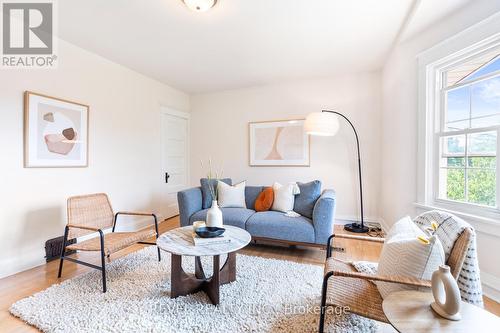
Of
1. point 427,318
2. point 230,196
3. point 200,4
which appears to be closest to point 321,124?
point 230,196

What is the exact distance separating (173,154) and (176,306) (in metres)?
3.26

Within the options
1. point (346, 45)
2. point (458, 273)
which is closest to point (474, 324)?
point (458, 273)

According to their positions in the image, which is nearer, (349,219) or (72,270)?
(72,270)

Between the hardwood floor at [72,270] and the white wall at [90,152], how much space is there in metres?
0.23

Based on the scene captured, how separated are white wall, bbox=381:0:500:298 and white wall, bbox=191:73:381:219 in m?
0.23

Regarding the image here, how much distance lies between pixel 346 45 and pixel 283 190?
2.07 metres

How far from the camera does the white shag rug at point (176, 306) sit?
1543mm

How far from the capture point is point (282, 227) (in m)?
2.74

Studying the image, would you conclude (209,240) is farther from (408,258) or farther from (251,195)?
(251,195)

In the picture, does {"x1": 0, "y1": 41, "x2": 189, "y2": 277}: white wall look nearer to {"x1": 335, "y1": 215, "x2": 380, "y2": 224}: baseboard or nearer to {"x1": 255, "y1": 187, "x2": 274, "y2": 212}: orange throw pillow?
{"x1": 255, "y1": 187, "x2": 274, "y2": 212}: orange throw pillow

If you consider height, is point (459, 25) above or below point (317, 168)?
above

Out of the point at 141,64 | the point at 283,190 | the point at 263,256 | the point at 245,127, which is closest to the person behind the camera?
the point at 263,256

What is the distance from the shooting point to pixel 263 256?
8.98ft

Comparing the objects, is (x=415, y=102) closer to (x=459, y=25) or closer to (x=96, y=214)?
(x=459, y=25)
